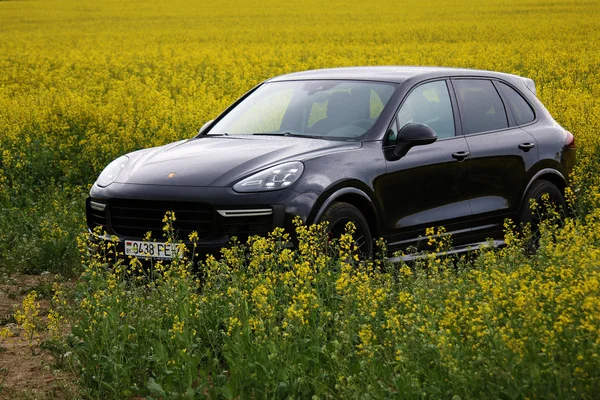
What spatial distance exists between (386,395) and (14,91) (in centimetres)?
2072

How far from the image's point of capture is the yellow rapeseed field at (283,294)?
14.3 ft

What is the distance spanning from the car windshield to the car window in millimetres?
197

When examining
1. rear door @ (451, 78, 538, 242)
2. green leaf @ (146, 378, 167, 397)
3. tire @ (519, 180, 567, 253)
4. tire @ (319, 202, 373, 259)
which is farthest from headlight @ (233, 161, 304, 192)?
tire @ (519, 180, 567, 253)

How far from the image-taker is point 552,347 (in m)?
4.14

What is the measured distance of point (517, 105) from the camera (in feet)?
30.5

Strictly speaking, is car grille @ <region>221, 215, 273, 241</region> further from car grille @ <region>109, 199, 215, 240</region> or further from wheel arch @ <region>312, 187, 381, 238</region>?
wheel arch @ <region>312, 187, 381, 238</region>

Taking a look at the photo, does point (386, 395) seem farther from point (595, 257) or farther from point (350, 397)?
point (595, 257)

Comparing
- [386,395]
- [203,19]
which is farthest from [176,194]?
[203,19]

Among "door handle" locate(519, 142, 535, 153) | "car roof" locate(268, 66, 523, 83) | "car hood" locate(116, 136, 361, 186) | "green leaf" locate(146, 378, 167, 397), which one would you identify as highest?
"car roof" locate(268, 66, 523, 83)

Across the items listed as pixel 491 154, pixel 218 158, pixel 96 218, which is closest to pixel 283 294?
pixel 218 158

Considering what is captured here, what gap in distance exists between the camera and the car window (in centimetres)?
813

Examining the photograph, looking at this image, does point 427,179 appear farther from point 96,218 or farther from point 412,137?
point 96,218

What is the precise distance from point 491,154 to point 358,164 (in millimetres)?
1611

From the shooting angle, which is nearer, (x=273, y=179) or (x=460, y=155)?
(x=273, y=179)
